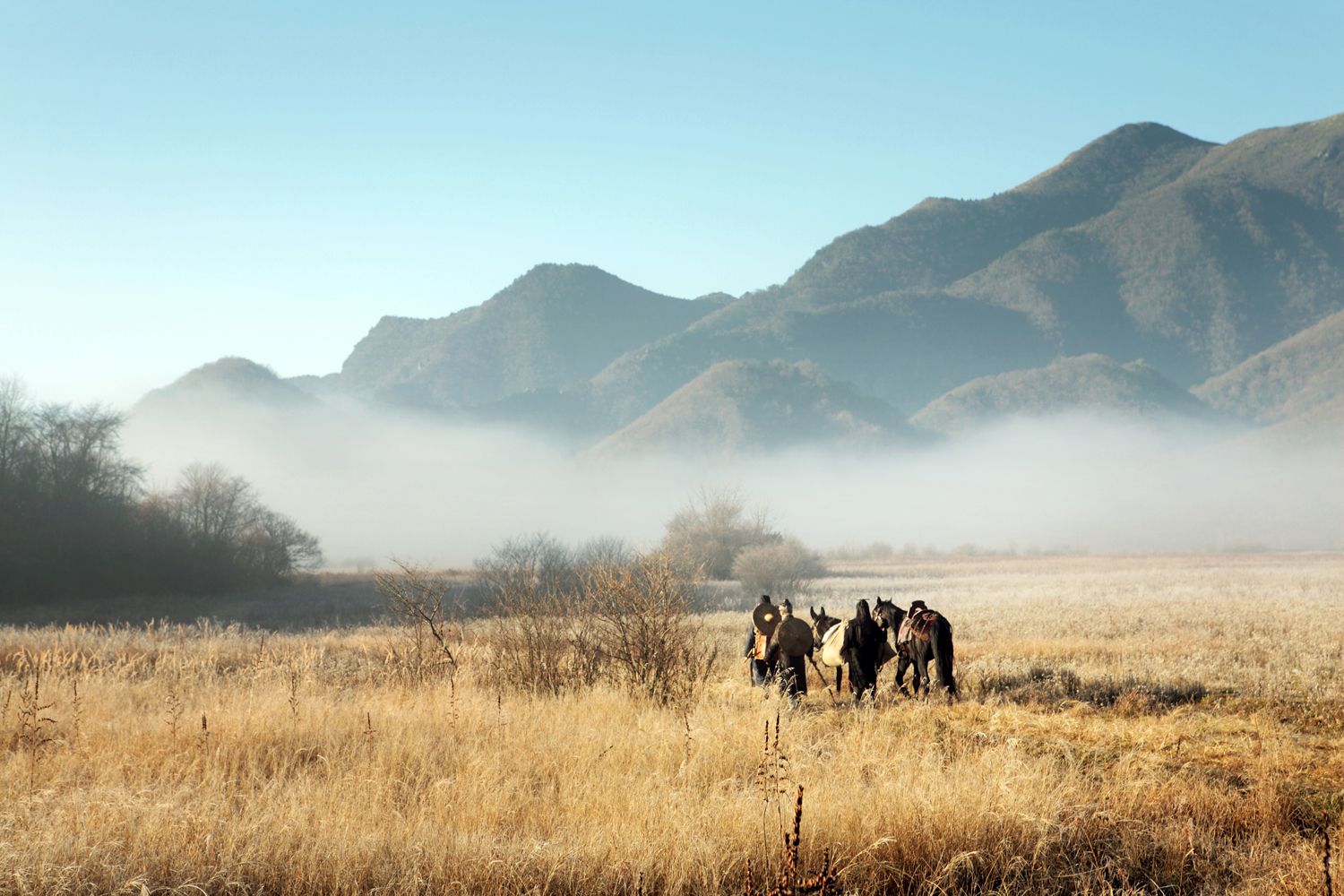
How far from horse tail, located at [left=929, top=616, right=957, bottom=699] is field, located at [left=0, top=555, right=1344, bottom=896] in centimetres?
34

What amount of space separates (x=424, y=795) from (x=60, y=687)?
7127mm

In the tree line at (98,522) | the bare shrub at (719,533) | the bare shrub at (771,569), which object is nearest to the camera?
the tree line at (98,522)

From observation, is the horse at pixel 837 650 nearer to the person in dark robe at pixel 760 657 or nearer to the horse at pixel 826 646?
the horse at pixel 826 646

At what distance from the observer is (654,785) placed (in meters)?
7.72

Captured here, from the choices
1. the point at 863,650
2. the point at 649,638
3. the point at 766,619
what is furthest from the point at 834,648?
the point at 649,638

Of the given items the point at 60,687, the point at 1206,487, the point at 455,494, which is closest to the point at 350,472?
the point at 455,494

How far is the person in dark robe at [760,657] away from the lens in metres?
12.9

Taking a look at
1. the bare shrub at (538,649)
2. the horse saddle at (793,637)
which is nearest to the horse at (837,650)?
the horse saddle at (793,637)

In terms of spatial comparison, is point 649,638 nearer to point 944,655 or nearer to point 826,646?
point 826,646

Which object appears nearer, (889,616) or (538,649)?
(538,649)

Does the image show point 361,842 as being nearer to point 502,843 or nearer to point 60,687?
point 502,843

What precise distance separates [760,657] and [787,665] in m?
0.46

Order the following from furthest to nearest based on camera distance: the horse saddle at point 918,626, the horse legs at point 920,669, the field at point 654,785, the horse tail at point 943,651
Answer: the horse legs at point 920,669, the horse saddle at point 918,626, the horse tail at point 943,651, the field at point 654,785

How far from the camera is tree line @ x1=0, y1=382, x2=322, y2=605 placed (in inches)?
1512
